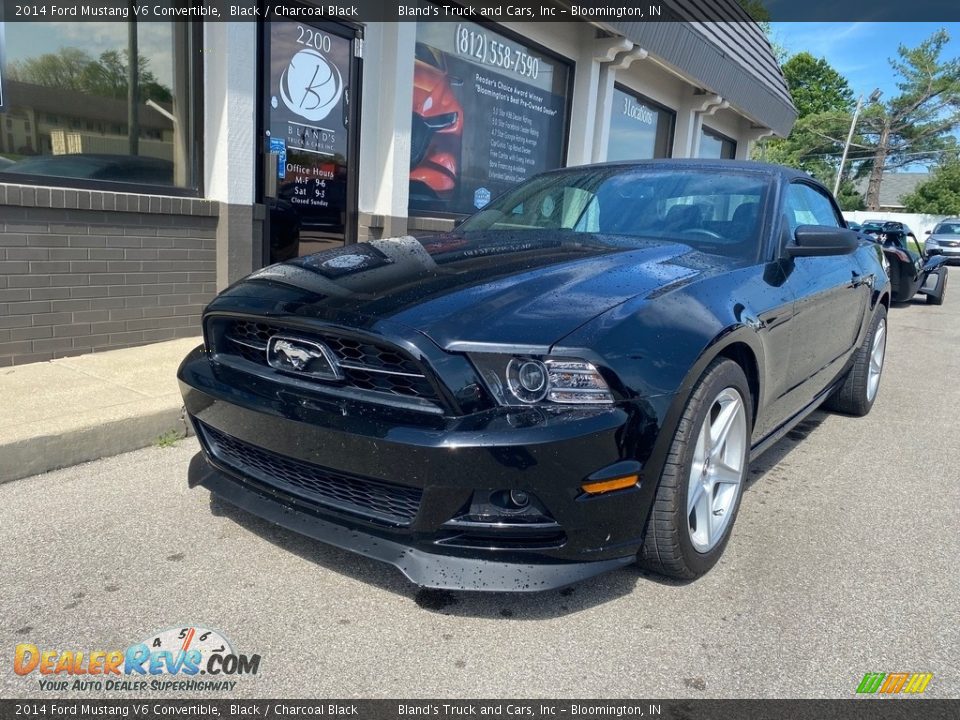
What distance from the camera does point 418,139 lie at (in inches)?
288

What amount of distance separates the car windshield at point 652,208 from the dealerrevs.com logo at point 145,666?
7.62 ft

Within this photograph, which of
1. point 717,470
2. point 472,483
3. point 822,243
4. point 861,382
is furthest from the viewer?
point 861,382

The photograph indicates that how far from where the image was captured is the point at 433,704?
6.30ft

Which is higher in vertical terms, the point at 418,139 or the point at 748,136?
the point at 748,136

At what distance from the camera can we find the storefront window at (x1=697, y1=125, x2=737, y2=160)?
13.5 metres

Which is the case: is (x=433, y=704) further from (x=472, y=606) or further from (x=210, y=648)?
(x=210, y=648)

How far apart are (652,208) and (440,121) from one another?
4.60 metres

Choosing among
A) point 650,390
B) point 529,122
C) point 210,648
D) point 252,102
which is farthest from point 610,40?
point 210,648

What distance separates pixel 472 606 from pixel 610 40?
827 centimetres

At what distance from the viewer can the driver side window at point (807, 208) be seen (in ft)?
11.7

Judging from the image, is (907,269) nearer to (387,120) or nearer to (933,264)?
(933,264)

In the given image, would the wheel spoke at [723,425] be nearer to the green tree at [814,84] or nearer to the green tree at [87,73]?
the green tree at [87,73]

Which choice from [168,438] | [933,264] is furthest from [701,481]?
[933,264]

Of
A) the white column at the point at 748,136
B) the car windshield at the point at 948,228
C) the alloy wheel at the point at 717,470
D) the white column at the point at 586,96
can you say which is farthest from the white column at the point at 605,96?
the car windshield at the point at 948,228
